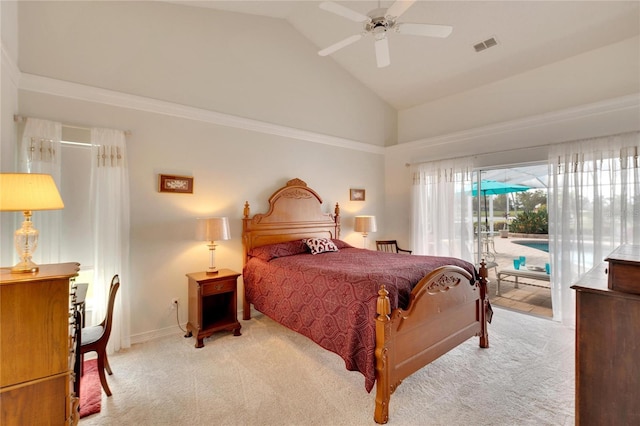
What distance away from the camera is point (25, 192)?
1.58 m

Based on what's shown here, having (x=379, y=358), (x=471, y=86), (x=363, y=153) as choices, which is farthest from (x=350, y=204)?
(x=379, y=358)

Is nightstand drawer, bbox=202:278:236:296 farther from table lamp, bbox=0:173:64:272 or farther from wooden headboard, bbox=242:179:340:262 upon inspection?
table lamp, bbox=0:173:64:272

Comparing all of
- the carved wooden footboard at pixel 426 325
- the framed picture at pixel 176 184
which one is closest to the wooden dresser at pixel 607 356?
the carved wooden footboard at pixel 426 325

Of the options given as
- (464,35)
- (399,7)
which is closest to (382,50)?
(399,7)

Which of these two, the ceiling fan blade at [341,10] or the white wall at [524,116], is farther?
the white wall at [524,116]

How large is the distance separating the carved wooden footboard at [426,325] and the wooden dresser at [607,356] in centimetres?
98

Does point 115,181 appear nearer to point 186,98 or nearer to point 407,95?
point 186,98

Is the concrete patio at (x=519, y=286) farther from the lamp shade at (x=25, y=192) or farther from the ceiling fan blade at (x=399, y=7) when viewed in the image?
the lamp shade at (x=25, y=192)

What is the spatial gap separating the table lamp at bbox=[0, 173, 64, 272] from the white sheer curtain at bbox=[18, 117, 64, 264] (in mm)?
1372

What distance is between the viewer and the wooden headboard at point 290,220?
13.2 feet

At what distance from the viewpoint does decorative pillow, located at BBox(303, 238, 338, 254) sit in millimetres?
4059

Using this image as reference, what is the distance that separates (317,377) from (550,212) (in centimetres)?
366

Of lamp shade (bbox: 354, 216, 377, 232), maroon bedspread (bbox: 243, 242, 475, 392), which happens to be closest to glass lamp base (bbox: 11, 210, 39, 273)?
maroon bedspread (bbox: 243, 242, 475, 392)

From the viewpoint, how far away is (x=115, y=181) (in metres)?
3.02
